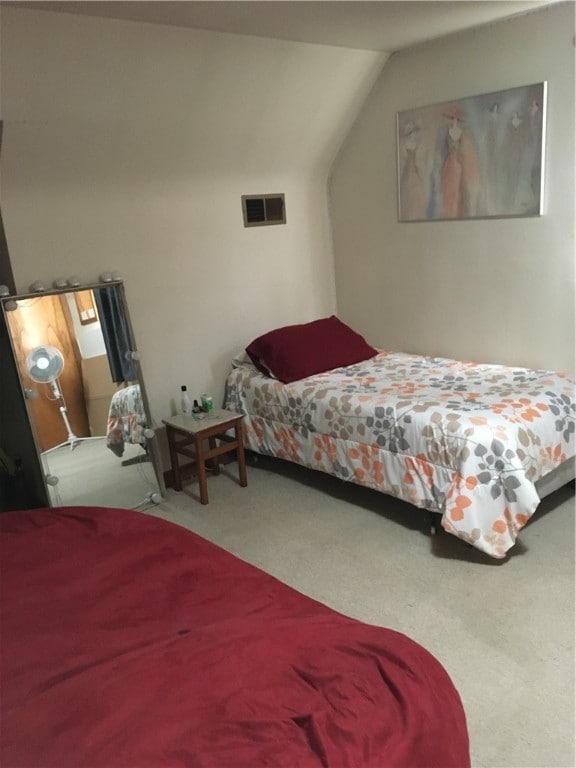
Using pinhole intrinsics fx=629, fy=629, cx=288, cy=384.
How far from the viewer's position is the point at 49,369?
304cm

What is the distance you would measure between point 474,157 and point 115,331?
2.08 m

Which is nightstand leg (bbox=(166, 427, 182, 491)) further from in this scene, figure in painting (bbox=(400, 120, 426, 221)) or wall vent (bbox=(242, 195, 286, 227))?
figure in painting (bbox=(400, 120, 426, 221))

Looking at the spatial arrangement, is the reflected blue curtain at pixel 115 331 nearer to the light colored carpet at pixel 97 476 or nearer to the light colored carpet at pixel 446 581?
the light colored carpet at pixel 97 476

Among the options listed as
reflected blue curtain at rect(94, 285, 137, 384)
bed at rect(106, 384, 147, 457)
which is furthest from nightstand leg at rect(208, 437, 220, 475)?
reflected blue curtain at rect(94, 285, 137, 384)

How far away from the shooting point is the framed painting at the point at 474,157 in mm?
3055

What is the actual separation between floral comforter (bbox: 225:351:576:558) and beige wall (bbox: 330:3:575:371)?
0.78 ft

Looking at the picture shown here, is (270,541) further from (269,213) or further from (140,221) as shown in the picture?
(269,213)

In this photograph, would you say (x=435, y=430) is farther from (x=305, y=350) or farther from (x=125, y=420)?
(x=125, y=420)

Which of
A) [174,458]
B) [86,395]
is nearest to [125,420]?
[86,395]

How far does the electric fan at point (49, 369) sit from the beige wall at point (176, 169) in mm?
361

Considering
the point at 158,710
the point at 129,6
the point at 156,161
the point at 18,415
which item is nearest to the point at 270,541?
the point at 18,415

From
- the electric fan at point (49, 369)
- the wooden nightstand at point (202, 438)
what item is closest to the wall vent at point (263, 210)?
the wooden nightstand at point (202, 438)

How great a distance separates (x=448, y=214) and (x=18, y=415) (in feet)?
8.27

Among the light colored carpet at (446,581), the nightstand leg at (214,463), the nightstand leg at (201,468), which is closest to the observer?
the light colored carpet at (446,581)
